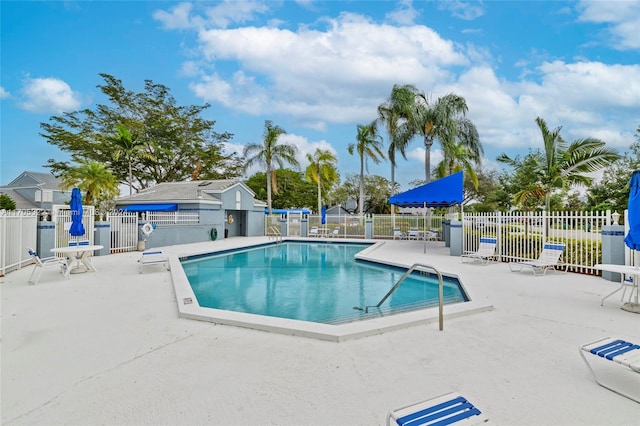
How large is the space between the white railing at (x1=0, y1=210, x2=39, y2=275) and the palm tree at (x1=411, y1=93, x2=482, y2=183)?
19607 millimetres

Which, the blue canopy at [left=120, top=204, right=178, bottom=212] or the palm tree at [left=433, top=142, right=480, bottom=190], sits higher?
the palm tree at [left=433, top=142, right=480, bottom=190]

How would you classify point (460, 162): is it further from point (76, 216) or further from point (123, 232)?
point (76, 216)

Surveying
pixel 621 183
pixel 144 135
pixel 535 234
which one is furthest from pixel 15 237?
pixel 144 135

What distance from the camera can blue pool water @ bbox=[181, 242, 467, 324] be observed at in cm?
664

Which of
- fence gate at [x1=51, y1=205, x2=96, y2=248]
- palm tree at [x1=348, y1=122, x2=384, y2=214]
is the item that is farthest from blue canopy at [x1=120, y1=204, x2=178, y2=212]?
palm tree at [x1=348, y1=122, x2=384, y2=214]

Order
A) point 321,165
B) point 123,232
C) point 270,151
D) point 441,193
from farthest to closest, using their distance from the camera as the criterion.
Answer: point 321,165, point 270,151, point 123,232, point 441,193

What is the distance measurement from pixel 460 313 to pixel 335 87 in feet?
49.2

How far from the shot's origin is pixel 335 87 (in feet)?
57.6

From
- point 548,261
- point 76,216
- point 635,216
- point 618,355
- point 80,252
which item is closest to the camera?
point 618,355

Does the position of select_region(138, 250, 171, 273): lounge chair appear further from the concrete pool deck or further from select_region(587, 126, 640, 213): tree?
select_region(587, 126, 640, 213): tree

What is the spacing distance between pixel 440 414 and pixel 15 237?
11.9 m

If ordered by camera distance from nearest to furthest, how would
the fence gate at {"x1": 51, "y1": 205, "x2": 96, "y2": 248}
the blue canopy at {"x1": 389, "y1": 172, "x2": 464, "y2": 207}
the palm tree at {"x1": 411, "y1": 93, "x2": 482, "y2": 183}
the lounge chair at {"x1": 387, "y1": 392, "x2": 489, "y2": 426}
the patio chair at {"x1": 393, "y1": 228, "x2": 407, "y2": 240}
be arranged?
1. the lounge chair at {"x1": 387, "y1": 392, "x2": 489, "y2": 426}
2. the fence gate at {"x1": 51, "y1": 205, "x2": 96, "y2": 248}
3. the blue canopy at {"x1": 389, "y1": 172, "x2": 464, "y2": 207}
4. the patio chair at {"x1": 393, "y1": 228, "x2": 407, "y2": 240}
5. the palm tree at {"x1": 411, "y1": 93, "x2": 482, "y2": 183}

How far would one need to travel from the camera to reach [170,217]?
17.5 metres

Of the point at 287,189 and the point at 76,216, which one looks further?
the point at 287,189
